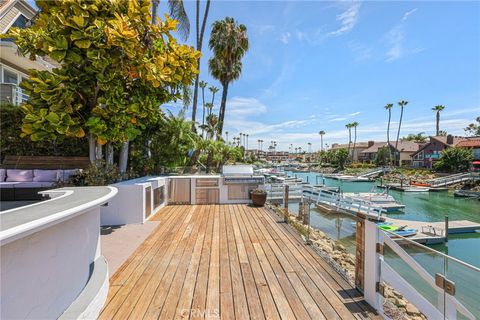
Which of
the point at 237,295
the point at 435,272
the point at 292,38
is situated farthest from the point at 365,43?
the point at 237,295

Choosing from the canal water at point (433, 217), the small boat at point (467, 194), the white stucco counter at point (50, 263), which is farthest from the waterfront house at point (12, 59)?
the small boat at point (467, 194)

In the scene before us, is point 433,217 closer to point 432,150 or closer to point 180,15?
point 180,15

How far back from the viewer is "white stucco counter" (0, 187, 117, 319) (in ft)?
4.15

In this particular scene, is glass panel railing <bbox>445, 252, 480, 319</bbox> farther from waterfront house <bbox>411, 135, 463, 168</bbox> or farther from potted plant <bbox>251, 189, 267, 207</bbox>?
waterfront house <bbox>411, 135, 463, 168</bbox>

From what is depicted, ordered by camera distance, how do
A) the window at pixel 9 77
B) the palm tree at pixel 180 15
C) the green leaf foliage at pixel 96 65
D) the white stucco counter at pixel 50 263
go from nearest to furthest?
the white stucco counter at pixel 50 263 < the green leaf foliage at pixel 96 65 < the window at pixel 9 77 < the palm tree at pixel 180 15

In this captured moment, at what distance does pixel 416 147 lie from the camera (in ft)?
159

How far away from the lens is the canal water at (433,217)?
4621 mm

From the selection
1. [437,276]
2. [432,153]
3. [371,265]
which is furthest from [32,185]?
[432,153]

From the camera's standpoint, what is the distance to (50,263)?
163cm

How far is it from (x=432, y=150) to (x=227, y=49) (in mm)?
44649

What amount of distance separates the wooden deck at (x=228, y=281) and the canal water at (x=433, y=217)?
36.5 inches

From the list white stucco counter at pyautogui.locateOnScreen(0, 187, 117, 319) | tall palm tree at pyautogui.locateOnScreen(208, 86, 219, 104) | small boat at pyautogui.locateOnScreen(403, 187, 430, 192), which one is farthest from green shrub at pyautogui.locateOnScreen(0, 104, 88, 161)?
small boat at pyautogui.locateOnScreen(403, 187, 430, 192)

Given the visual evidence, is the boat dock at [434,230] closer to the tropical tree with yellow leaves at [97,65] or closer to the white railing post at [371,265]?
the white railing post at [371,265]

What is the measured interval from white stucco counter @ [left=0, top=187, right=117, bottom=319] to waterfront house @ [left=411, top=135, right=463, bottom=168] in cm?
4959
